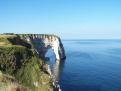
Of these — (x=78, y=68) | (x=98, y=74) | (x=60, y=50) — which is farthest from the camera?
(x=60, y=50)

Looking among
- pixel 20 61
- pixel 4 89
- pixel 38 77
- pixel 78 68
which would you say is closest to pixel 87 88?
pixel 38 77

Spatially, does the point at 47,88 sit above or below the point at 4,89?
below

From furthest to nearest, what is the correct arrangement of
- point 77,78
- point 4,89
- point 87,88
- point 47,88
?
1. point 77,78
2. point 87,88
3. point 47,88
4. point 4,89

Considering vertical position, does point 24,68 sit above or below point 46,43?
above

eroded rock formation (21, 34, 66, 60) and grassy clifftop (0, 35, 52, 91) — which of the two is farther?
eroded rock formation (21, 34, 66, 60)

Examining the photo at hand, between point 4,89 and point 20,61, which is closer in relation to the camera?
point 4,89

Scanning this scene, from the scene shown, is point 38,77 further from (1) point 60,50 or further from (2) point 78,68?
(1) point 60,50

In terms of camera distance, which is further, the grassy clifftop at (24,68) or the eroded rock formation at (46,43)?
the eroded rock formation at (46,43)

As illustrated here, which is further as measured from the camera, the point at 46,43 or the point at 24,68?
the point at 46,43
